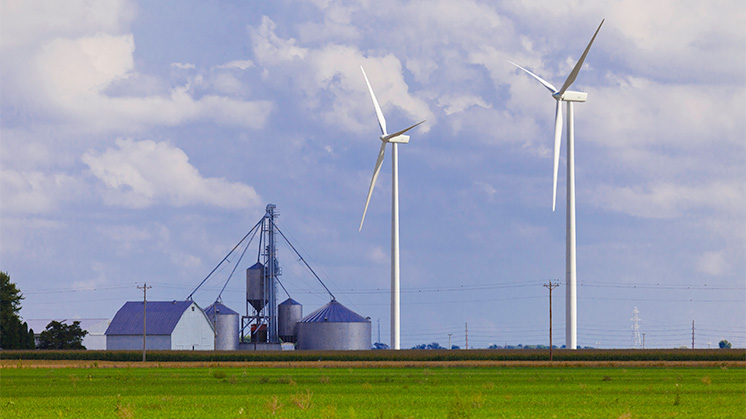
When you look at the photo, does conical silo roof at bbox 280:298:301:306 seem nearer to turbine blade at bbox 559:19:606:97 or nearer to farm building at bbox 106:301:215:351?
farm building at bbox 106:301:215:351

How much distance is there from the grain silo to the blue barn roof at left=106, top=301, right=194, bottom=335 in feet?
48.4

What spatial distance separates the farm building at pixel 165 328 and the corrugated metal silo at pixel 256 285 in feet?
20.8

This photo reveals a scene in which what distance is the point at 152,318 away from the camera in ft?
396

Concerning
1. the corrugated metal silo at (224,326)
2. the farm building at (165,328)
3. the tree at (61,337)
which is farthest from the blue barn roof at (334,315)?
the tree at (61,337)

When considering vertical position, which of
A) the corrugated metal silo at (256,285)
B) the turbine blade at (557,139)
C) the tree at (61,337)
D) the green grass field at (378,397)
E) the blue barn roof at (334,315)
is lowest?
the tree at (61,337)

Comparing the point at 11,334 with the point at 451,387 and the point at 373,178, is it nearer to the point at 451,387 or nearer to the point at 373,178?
the point at 373,178

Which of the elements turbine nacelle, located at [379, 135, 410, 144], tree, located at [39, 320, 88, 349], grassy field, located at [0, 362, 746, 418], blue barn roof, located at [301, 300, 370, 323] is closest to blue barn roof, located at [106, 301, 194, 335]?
tree, located at [39, 320, 88, 349]

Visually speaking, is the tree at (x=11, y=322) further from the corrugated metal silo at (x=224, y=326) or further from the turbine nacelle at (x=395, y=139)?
the turbine nacelle at (x=395, y=139)

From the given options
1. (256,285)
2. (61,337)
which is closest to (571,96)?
(256,285)

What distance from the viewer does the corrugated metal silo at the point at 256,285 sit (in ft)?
406

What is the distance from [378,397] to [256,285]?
8581 cm

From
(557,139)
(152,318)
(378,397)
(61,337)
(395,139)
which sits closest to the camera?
(378,397)

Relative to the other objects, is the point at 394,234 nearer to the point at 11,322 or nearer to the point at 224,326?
the point at 224,326

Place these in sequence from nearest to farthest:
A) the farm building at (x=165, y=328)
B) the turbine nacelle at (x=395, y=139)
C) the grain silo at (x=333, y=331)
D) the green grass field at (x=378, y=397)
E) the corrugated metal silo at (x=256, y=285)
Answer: the green grass field at (x=378, y=397)
the turbine nacelle at (x=395, y=139)
the farm building at (x=165, y=328)
the grain silo at (x=333, y=331)
the corrugated metal silo at (x=256, y=285)
